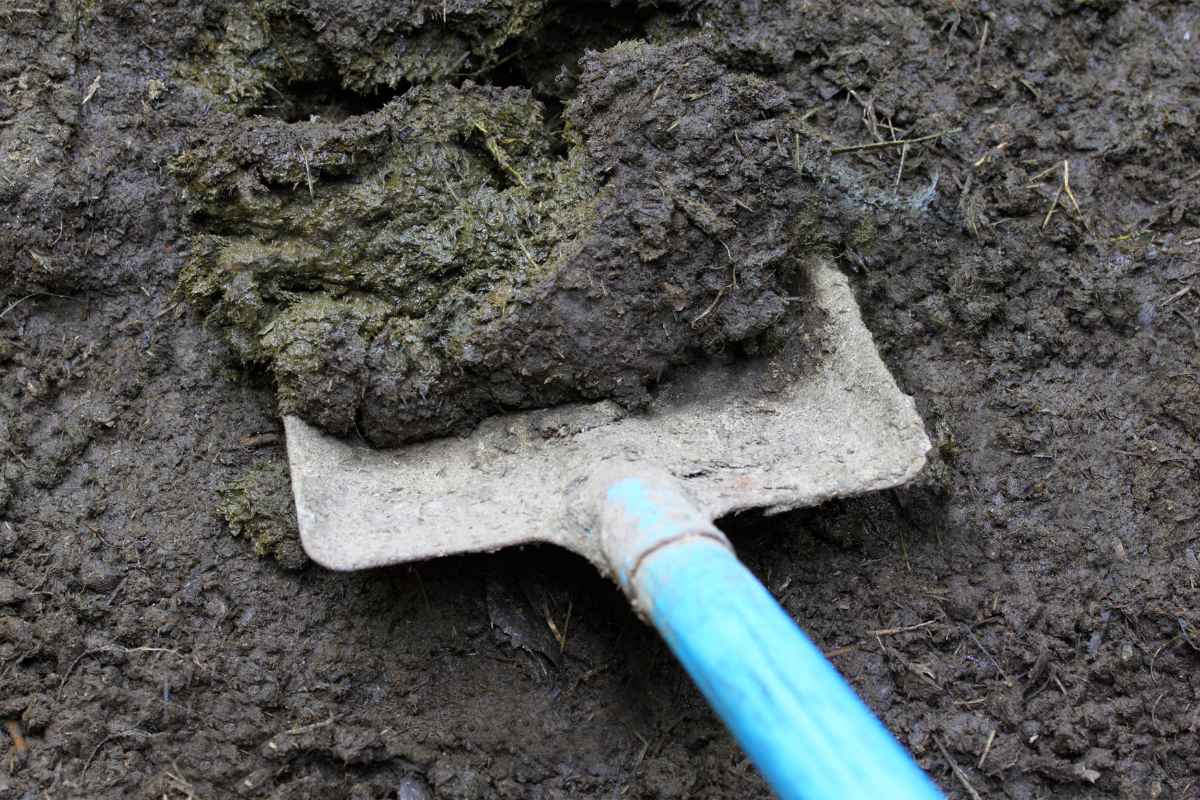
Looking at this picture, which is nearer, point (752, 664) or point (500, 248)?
point (752, 664)

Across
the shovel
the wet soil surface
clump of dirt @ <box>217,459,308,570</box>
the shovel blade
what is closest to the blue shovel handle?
the shovel

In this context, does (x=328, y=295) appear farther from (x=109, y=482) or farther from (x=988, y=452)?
(x=988, y=452)

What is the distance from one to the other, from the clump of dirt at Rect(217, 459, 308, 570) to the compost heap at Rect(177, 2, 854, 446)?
175mm

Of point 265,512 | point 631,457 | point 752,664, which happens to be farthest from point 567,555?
point 752,664

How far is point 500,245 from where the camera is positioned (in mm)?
2152

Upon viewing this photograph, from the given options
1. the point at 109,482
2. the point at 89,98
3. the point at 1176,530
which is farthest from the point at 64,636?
the point at 1176,530

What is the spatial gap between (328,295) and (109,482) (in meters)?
0.60

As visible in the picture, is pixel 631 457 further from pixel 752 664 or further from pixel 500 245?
pixel 752 664

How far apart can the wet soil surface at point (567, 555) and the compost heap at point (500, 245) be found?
3.3 inches

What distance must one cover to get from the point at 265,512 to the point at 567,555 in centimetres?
62

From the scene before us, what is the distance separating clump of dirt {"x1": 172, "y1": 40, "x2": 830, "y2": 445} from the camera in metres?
2.08

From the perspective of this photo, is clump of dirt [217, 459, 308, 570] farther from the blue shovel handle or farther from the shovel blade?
the blue shovel handle

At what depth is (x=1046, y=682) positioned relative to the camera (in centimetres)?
203

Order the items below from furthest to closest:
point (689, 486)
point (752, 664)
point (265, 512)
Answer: point (265, 512)
point (689, 486)
point (752, 664)
